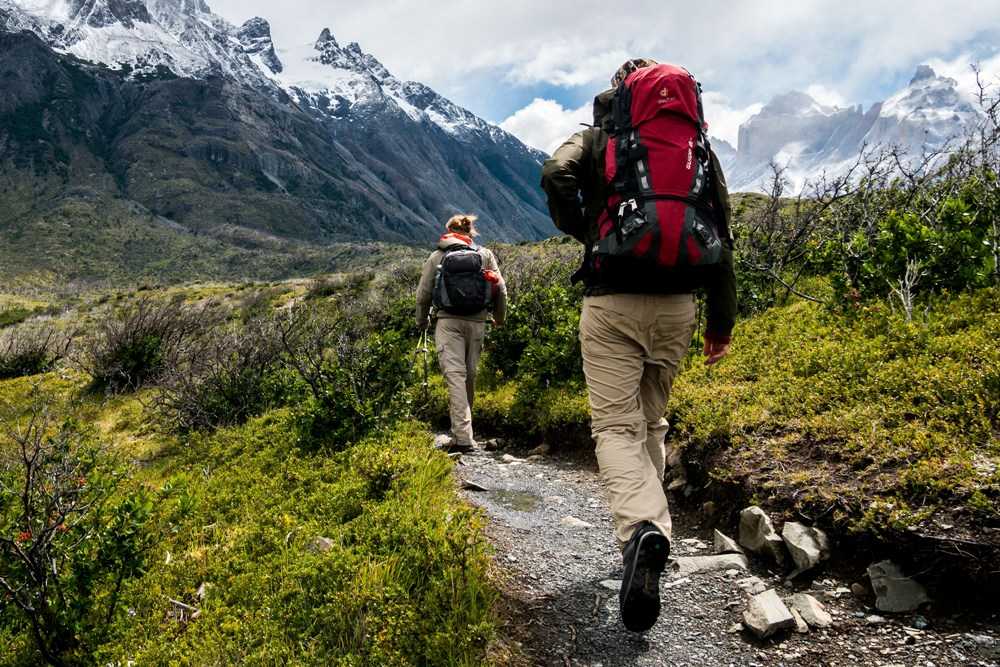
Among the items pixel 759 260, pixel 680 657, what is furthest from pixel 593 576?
pixel 759 260

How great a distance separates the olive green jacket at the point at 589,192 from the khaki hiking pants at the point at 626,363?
0.17 meters

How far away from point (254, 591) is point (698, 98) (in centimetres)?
360

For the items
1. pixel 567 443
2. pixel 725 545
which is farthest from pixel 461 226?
pixel 725 545

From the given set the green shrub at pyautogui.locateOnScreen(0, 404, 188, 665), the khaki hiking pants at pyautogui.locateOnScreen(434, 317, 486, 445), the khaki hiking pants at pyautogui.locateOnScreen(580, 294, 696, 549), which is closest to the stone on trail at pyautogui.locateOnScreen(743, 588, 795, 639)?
the khaki hiking pants at pyautogui.locateOnScreen(580, 294, 696, 549)

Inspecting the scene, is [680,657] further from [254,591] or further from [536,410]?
[536,410]

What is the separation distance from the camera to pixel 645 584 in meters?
2.46

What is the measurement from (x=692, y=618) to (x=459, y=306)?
3985mm

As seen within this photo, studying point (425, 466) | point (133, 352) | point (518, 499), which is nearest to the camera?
point (425, 466)

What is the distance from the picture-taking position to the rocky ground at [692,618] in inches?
96.7

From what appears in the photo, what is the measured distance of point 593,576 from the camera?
3.30 meters

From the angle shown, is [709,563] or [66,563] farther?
[709,563]

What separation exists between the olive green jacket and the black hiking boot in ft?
4.16

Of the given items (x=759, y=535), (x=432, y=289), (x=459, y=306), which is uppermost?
(x=432, y=289)

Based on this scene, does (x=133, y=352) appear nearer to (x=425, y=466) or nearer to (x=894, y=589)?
(x=425, y=466)
